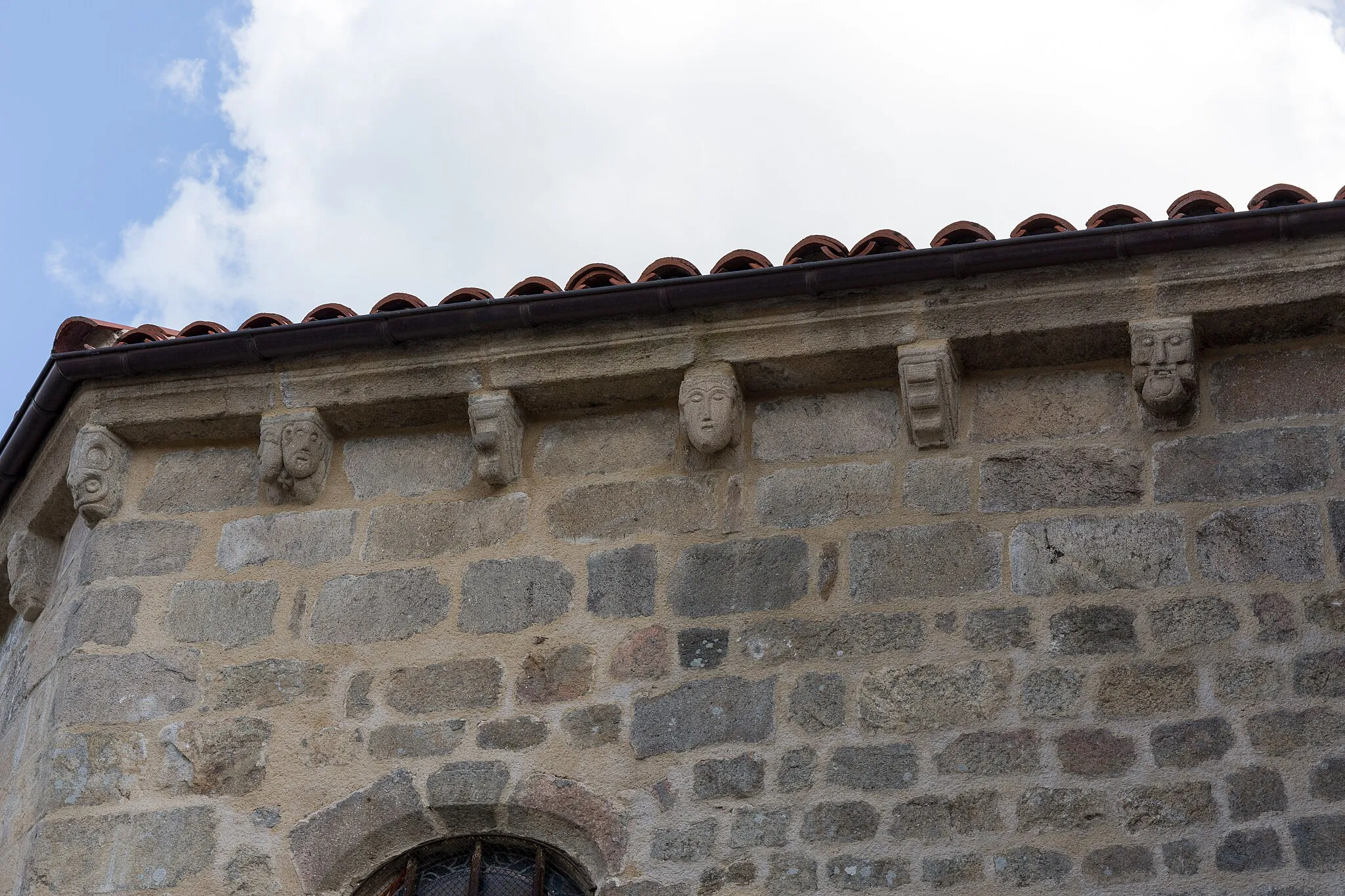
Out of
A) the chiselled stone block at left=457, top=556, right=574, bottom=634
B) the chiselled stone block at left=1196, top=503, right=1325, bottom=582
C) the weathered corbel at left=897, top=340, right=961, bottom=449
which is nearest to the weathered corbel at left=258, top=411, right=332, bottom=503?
the chiselled stone block at left=457, top=556, right=574, bottom=634

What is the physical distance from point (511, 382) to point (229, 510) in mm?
1042

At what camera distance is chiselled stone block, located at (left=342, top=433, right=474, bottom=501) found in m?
5.70

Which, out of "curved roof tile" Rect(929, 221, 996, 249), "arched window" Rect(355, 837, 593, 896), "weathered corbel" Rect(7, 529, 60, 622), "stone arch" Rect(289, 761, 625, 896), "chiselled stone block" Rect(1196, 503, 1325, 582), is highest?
"curved roof tile" Rect(929, 221, 996, 249)

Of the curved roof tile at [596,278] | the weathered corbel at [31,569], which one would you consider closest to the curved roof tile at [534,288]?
the curved roof tile at [596,278]

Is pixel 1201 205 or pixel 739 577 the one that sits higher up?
pixel 1201 205

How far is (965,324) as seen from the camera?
5340mm

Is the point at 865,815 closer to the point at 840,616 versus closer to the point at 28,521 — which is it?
the point at 840,616

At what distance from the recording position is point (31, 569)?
6125 mm

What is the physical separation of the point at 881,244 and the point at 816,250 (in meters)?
0.20

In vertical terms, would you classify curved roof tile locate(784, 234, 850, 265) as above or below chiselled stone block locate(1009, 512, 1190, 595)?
above

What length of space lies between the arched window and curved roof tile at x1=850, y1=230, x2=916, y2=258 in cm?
202

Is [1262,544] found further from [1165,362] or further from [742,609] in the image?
[742,609]

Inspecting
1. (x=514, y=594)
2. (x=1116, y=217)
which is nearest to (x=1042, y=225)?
(x=1116, y=217)

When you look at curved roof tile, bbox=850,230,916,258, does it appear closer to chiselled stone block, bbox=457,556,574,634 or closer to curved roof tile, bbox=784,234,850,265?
curved roof tile, bbox=784,234,850,265
